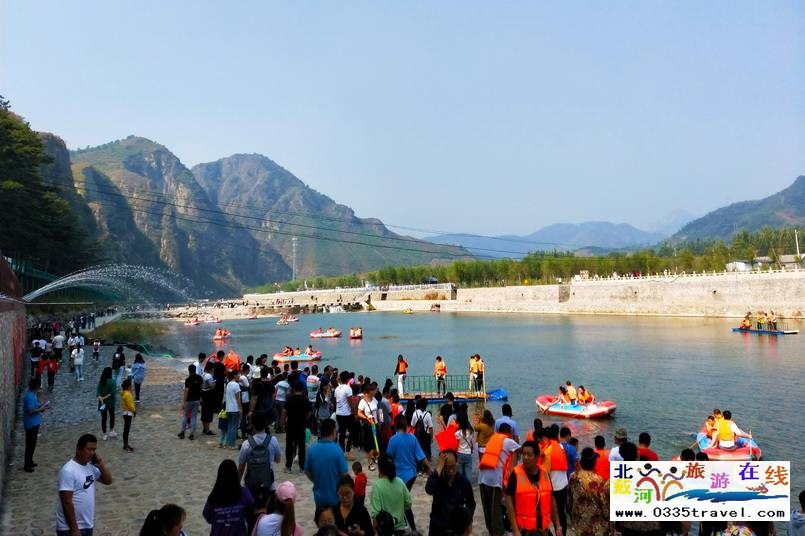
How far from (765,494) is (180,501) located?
10.2m

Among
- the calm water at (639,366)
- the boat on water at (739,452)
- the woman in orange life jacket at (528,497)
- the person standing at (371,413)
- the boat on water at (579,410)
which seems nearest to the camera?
the woman in orange life jacket at (528,497)

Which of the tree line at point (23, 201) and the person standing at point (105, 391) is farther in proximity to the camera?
the tree line at point (23, 201)

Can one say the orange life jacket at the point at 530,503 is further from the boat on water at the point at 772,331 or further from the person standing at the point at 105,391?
the boat on water at the point at 772,331

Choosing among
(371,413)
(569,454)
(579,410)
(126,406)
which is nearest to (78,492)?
(371,413)

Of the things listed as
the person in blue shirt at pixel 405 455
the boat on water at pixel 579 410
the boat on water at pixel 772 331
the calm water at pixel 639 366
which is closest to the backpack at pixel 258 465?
the person in blue shirt at pixel 405 455

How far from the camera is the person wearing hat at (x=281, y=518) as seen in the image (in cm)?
617

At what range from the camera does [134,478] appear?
506 inches

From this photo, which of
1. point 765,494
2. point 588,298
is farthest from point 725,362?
point 588,298

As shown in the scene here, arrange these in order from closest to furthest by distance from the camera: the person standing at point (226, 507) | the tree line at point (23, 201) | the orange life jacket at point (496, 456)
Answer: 1. the person standing at point (226, 507)
2. the orange life jacket at point (496, 456)
3. the tree line at point (23, 201)

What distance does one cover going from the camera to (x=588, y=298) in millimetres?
108188

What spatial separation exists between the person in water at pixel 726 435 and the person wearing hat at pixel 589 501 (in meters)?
13.4

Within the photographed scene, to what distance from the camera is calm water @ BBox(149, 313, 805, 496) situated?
2525cm

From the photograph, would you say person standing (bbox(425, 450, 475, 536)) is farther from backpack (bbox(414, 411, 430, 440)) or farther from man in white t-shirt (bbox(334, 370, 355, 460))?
man in white t-shirt (bbox(334, 370, 355, 460))

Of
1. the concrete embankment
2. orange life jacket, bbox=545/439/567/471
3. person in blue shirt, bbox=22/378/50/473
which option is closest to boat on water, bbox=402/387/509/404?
person in blue shirt, bbox=22/378/50/473
